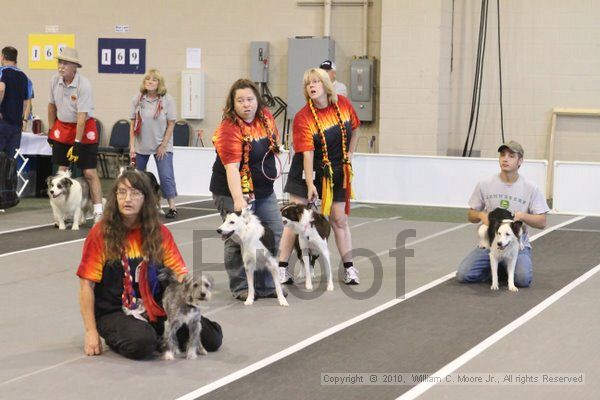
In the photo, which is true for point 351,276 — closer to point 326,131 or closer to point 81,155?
point 326,131

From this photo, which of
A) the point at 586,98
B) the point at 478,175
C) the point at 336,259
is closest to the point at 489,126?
the point at 586,98

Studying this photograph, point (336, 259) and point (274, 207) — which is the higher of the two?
point (274, 207)

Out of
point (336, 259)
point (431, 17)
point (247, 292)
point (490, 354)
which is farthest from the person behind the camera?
point (431, 17)

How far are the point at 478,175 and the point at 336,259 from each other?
4.43 meters

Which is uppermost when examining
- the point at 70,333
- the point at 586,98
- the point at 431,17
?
the point at 431,17

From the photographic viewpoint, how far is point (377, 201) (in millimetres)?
12477

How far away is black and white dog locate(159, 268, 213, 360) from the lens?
4859 mm

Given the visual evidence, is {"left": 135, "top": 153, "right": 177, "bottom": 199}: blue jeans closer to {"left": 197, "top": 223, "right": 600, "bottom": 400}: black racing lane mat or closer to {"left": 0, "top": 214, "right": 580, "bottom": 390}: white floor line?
{"left": 0, "top": 214, "right": 580, "bottom": 390}: white floor line

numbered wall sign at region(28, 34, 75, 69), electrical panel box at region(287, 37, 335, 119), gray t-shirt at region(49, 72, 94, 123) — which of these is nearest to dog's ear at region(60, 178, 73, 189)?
gray t-shirt at region(49, 72, 94, 123)

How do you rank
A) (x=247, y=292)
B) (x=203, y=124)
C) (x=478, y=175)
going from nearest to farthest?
(x=247, y=292) < (x=478, y=175) < (x=203, y=124)

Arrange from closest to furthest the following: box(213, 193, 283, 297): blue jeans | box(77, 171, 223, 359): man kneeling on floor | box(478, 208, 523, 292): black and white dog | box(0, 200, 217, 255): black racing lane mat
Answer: box(77, 171, 223, 359): man kneeling on floor
box(213, 193, 283, 297): blue jeans
box(478, 208, 523, 292): black and white dog
box(0, 200, 217, 255): black racing lane mat

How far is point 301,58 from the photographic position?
581 inches

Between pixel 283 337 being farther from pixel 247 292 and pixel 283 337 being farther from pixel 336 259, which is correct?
pixel 336 259

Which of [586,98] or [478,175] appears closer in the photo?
[478,175]
